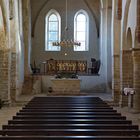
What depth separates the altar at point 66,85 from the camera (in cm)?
2464

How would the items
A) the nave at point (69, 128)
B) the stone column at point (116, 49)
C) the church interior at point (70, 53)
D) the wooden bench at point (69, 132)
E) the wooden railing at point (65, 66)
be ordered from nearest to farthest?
the nave at point (69, 128)
the wooden bench at point (69, 132)
the church interior at point (70, 53)
the stone column at point (116, 49)
the wooden railing at point (65, 66)

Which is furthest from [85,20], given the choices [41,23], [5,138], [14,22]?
[5,138]

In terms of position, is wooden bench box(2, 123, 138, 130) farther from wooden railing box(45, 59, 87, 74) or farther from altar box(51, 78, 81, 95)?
wooden railing box(45, 59, 87, 74)

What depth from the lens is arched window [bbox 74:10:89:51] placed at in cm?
3272

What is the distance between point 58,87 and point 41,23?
9517mm

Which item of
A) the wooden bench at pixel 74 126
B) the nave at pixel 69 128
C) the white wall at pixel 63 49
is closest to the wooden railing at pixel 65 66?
the white wall at pixel 63 49

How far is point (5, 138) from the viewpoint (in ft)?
16.3

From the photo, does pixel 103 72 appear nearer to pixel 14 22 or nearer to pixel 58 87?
pixel 58 87

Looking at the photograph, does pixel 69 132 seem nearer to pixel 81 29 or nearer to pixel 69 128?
pixel 69 128

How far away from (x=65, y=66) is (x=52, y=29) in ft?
16.4

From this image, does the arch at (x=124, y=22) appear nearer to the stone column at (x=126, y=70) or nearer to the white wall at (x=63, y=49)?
the stone column at (x=126, y=70)

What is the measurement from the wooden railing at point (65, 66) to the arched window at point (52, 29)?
3.19 meters

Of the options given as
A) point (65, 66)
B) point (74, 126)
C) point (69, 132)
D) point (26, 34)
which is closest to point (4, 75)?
point (26, 34)

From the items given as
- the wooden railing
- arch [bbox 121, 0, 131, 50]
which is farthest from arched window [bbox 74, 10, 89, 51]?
arch [bbox 121, 0, 131, 50]
